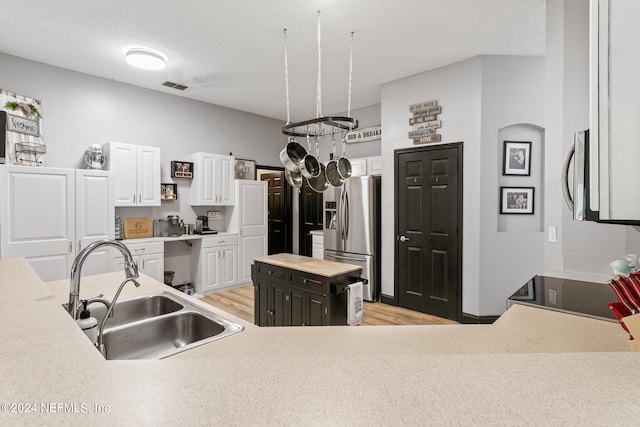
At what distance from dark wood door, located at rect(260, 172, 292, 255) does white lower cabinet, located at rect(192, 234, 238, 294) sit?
1.66m

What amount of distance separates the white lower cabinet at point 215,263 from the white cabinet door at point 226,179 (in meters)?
0.59

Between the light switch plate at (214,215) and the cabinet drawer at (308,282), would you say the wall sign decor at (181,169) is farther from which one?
the cabinet drawer at (308,282)

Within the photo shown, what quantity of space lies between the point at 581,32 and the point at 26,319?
329cm

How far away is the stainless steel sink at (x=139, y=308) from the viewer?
1.85 m

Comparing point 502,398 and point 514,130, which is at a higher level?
point 514,130

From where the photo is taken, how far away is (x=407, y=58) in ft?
11.9

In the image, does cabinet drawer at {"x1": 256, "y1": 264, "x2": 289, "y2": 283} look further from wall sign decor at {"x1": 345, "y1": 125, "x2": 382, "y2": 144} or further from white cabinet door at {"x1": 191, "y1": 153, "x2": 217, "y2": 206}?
wall sign decor at {"x1": 345, "y1": 125, "x2": 382, "y2": 144}

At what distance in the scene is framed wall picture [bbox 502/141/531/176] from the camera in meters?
3.59

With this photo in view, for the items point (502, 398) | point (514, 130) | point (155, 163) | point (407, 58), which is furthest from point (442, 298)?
point (155, 163)

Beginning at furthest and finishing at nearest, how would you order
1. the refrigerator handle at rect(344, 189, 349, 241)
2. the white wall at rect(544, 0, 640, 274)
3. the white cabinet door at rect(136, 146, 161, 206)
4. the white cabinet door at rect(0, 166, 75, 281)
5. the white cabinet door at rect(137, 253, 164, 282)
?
1. the refrigerator handle at rect(344, 189, 349, 241)
2. the white cabinet door at rect(136, 146, 161, 206)
3. the white cabinet door at rect(137, 253, 164, 282)
4. the white cabinet door at rect(0, 166, 75, 281)
5. the white wall at rect(544, 0, 640, 274)

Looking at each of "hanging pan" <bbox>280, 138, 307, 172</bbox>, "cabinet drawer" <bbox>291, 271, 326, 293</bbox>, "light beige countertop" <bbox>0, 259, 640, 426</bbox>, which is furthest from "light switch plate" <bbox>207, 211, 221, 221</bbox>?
"light beige countertop" <bbox>0, 259, 640, 426</bbox>

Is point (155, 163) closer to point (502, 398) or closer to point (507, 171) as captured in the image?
point (507, 171)

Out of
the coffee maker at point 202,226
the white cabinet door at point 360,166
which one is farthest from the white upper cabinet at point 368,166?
the coffee maker at point 202,226

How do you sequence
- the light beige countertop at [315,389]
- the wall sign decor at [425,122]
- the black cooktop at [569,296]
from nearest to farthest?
the light beige countertop at [315,389] < the black cooktop at [569,296] < the wall sign decor at [425,122]
